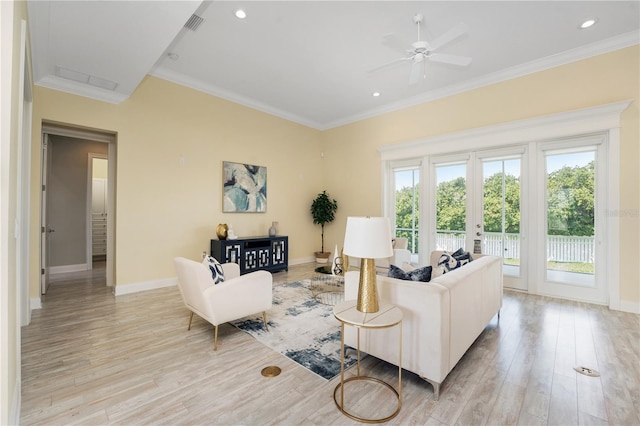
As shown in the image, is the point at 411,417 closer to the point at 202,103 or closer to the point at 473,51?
the point at 473,51

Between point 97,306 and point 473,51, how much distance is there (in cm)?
641

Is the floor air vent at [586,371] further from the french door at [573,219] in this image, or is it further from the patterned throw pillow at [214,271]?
the patterned throw pillow at [214,271]

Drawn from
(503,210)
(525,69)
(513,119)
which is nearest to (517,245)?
(503,210)

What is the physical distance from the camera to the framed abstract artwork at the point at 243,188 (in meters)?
5.50

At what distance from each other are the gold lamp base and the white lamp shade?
0.10 meters

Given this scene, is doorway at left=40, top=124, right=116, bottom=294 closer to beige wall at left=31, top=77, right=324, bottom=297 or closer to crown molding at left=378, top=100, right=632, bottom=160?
beige wall at left=31, top=77, right=324, bottom=297

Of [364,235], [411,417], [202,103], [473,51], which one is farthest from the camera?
[202,103]

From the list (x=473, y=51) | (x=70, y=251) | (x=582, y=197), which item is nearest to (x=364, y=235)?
(x=473, y=51)

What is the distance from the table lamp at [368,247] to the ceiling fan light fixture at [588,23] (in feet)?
12.9

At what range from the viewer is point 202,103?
5180mm

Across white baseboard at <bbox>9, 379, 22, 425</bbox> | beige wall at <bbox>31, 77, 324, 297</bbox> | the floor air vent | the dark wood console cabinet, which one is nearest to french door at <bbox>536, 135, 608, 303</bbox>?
the floor air vent

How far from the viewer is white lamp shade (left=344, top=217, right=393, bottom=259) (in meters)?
1.90

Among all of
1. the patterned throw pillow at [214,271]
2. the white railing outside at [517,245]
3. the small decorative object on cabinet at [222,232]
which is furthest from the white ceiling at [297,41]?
the white railing outside at [517,245]

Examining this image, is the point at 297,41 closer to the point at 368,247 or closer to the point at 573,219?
the point at 368,247
